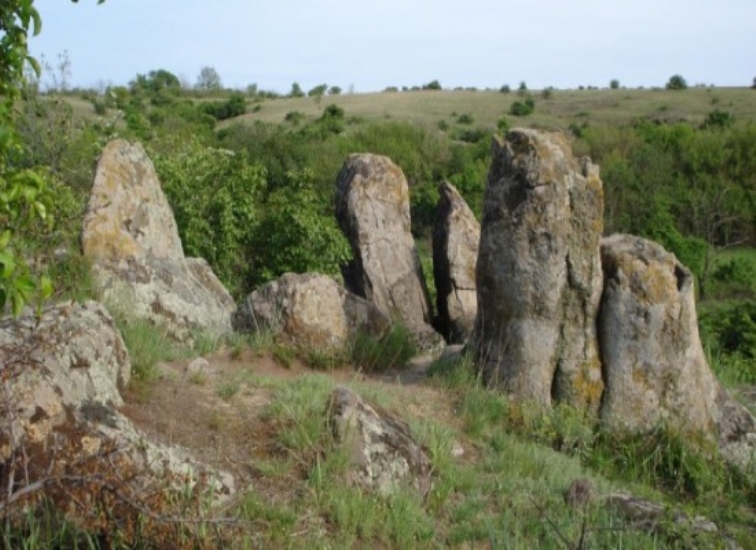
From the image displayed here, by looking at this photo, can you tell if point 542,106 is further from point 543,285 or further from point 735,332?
point 543,285

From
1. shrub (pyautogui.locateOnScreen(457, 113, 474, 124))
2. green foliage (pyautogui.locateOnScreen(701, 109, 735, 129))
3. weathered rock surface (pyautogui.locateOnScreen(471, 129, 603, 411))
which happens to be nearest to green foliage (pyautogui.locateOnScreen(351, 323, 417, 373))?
weathered rock surface (pyautogui.locateOnScreen(471, 129, 603, 411))

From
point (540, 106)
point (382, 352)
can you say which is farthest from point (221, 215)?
point (540, 106)

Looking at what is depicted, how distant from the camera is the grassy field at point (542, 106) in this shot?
2277 inches

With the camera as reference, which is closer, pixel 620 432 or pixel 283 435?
pixel 283 435

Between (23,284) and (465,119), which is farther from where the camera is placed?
(465,119)

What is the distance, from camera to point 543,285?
361 inches

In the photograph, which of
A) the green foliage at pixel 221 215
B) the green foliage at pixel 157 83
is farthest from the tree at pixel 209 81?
the green foliage at pixel 221 215

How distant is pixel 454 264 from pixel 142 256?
192 inches

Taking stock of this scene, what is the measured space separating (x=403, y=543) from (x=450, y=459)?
5.30ft

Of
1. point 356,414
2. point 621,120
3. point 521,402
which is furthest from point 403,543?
point 621,120

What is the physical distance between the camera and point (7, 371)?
5164 mm

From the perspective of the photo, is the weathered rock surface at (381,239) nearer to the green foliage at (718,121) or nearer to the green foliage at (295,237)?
the green foliage at (295,237)

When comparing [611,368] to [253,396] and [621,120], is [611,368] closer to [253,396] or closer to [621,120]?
[253,396]

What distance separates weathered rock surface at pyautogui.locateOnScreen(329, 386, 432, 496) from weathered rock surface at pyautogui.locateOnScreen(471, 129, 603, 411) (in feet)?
8.10
